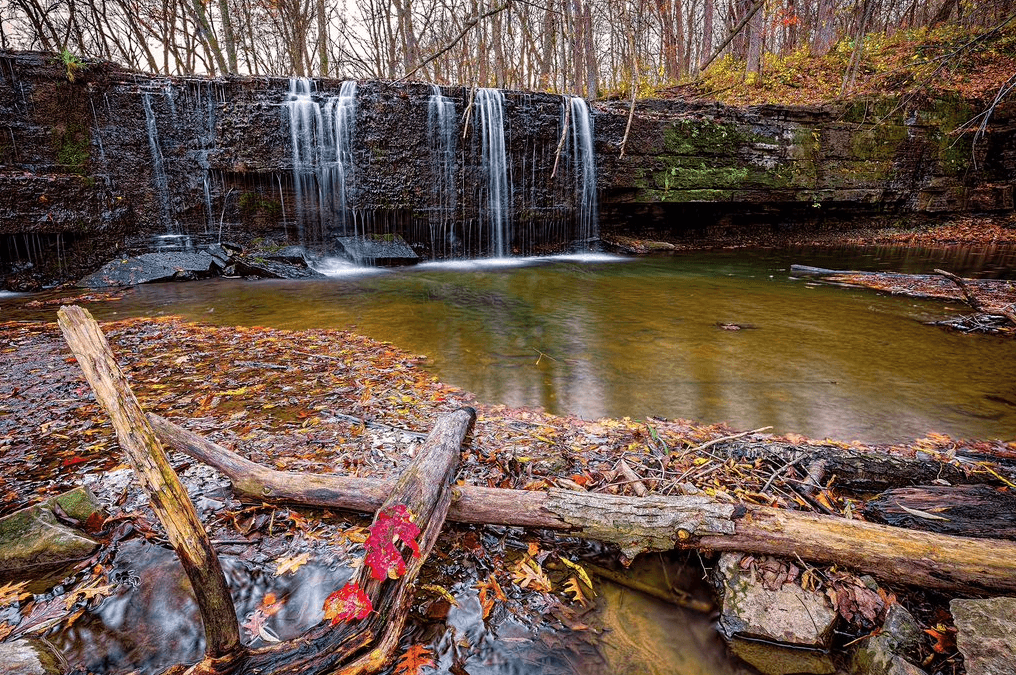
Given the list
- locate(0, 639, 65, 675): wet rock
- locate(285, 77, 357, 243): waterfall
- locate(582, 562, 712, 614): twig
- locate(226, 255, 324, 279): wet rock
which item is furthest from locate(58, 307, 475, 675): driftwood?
locate(285, 77, 357, 243): waterfall

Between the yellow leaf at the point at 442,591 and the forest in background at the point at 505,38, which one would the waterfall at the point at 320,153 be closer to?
the forest in background at the point at 505,38

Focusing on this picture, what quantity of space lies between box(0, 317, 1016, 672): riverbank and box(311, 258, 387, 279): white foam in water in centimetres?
630

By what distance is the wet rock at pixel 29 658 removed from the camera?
1483 mm

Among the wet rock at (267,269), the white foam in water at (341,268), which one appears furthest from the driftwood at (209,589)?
the white foam in water at (341,268)

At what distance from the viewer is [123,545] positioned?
2.07 m

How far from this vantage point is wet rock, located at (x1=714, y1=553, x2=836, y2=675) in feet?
5.53

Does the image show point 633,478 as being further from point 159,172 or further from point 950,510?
point 159,172

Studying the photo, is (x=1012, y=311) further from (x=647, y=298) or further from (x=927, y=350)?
(x=647, y=298)

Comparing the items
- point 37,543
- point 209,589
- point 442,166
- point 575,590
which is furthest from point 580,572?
point 442,166

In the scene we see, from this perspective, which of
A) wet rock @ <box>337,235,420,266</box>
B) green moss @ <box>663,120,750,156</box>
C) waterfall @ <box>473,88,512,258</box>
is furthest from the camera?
green moss @ <box>663,120,750,156</box>

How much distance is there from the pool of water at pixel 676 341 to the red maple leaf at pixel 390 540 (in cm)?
200

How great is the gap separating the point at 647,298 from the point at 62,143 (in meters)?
11.9

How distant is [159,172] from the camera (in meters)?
10.6

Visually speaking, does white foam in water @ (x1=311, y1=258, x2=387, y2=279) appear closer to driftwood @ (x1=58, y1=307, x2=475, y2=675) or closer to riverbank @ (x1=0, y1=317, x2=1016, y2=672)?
riverbank @ (x1=0, y1=317, x2=1016, y2=672)
